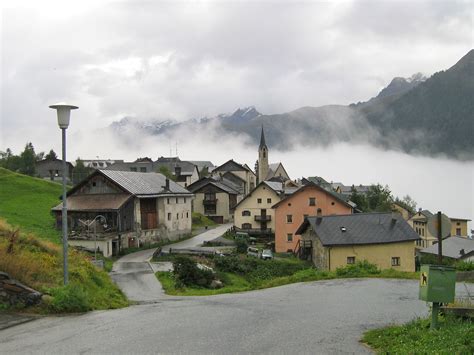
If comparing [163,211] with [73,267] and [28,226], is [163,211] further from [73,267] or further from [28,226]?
[73,267]

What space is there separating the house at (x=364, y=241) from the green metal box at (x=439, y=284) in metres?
29.2

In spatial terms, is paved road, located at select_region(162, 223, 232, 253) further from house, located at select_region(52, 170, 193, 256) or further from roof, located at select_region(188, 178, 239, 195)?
roof, located at select_region(188, 178, 239, 195)

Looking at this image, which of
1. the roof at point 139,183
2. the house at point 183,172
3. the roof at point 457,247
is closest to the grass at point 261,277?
the roof at point 139,183

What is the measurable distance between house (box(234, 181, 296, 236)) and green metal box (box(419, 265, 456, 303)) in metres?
55.0

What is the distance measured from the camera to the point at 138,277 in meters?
29.6

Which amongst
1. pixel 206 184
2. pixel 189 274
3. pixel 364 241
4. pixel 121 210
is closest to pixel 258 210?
pixel 206 184

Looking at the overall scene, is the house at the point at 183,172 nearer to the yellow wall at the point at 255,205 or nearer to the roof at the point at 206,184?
the roof at the point at 206,184

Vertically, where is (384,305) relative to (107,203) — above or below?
below

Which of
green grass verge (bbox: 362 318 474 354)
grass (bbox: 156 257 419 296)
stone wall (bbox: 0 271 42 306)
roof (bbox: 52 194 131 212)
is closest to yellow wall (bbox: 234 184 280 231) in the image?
roof (bbox: 52 194 131 212)

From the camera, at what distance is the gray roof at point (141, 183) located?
46078 mm

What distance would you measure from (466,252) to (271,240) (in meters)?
21.1

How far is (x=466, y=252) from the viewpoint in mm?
55250

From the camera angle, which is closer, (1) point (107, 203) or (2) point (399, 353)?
(2) point (399, 353)

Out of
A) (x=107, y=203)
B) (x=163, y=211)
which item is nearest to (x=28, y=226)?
(x=107, y=203)
